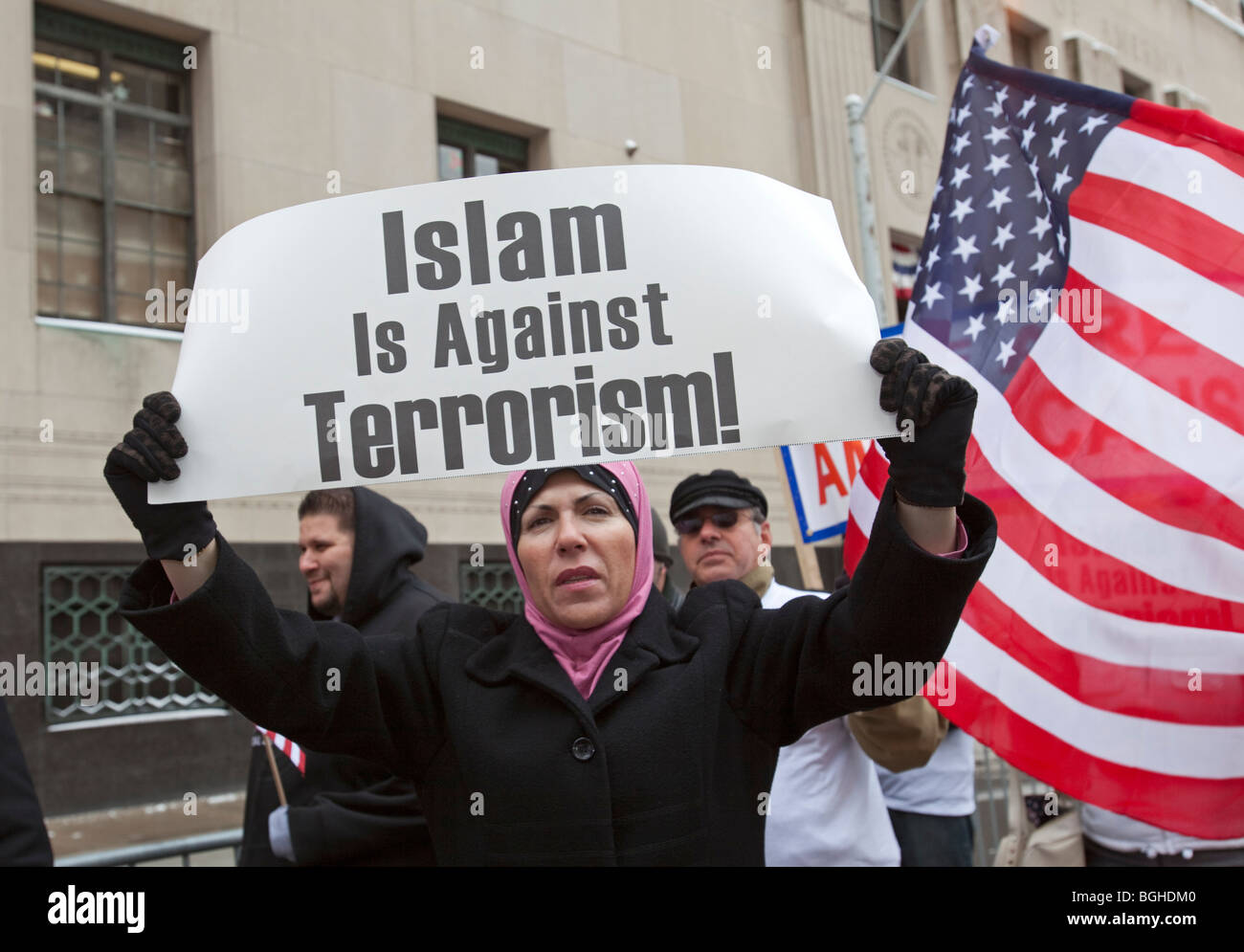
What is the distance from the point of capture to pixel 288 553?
10.3 meters


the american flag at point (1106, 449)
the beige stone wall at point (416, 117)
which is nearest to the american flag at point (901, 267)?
the beige stone wall at point (416, 117)

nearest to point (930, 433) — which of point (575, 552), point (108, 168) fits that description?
point (575, 552)

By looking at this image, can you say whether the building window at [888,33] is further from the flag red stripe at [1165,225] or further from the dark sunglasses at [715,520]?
the dark sunglasses at [715,520]

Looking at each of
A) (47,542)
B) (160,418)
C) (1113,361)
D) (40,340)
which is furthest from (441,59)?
(160,418)

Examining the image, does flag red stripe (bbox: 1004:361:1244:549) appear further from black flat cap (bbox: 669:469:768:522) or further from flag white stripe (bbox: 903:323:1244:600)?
black flat cap (bbox: 669:469:768:522)

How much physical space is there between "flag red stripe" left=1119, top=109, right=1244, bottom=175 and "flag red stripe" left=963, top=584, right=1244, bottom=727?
1.48m

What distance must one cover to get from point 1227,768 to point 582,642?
1899 millimetres

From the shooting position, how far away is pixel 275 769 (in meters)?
3.70

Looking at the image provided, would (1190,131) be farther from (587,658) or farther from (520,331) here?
(587,658)

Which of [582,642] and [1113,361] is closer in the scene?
[582,642]

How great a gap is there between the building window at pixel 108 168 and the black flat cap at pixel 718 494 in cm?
758

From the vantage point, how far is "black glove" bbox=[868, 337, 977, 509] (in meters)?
1.92

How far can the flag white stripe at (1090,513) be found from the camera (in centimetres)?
321
